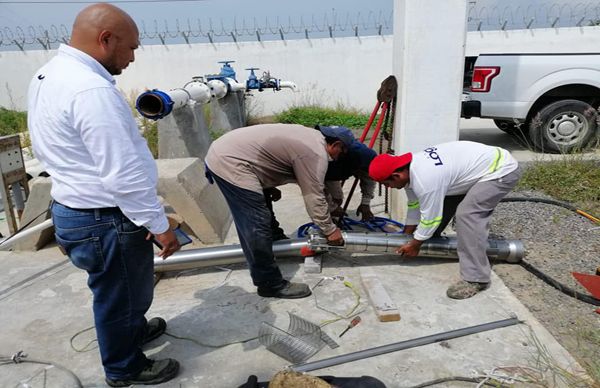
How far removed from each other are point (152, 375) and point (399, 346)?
1437 mm

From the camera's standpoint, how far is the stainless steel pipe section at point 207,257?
3.64m

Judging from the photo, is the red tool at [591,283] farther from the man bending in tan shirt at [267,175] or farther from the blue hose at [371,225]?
the man bending in tan shirt at [267,175]

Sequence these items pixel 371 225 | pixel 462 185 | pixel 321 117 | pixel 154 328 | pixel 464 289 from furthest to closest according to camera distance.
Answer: pixel 321 117 < pixel 371 225 < pixel 462 185 < pixel 464 289 < pixel 154 328

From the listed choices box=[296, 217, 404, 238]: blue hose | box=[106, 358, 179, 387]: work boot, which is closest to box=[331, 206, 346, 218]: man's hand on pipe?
box=[296, 217, 404, 238]: blue hose

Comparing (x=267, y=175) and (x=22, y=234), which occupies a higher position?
(x=267, y=175)

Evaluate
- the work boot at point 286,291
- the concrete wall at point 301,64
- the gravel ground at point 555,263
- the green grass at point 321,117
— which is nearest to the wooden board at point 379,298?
the work boot at point 286,291

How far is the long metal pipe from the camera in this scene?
3.64 m

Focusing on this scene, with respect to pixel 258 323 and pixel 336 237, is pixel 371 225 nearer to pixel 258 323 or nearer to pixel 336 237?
pixel 336 237

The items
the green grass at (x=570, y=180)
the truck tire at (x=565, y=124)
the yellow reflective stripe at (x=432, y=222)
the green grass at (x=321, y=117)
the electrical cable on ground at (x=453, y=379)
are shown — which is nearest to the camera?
the electrical cable on ground at (x=453, y=379)

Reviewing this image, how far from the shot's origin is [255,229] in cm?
317

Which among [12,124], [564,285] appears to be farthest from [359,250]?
[12,124]

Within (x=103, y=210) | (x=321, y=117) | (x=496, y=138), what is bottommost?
(x=496, y=138)

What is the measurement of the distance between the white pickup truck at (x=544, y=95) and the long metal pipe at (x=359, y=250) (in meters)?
4.08

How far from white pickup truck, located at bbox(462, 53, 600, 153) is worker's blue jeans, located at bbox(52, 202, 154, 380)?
21.9ft
